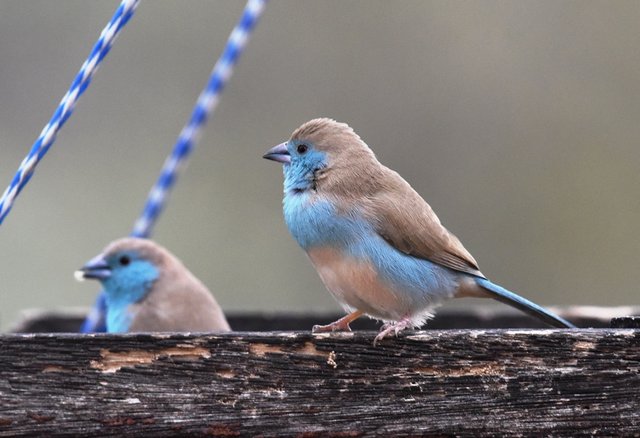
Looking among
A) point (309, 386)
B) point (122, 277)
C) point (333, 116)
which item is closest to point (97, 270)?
point (122, 277)

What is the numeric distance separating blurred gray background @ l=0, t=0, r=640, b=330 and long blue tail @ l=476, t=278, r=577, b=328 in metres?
4.10

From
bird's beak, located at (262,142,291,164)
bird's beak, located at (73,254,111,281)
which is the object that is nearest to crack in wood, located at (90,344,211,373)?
bird's beak, located at (262,142,291,164)

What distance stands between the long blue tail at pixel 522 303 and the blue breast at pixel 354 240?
0.25 metres

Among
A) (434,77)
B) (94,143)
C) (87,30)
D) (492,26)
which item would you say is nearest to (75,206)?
(94,143)

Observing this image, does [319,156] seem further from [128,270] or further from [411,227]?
[128,270]

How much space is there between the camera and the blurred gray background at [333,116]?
25.0 ft

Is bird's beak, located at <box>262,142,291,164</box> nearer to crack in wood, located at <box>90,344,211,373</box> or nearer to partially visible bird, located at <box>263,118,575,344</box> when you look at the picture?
partially visible bird, located at <box>263,118,575,344</box>

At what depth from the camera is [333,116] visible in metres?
7.66

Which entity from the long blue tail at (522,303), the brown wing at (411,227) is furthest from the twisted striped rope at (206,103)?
the long blue tail at (522,303)

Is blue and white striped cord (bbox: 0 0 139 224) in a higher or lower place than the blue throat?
higher

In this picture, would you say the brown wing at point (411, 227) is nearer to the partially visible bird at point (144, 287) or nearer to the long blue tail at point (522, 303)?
the long blue tail at point (522, 303)

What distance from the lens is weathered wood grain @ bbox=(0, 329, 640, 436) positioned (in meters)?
2.47

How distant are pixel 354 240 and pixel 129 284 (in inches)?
66.6

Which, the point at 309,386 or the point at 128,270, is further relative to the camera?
the point at 128,270
